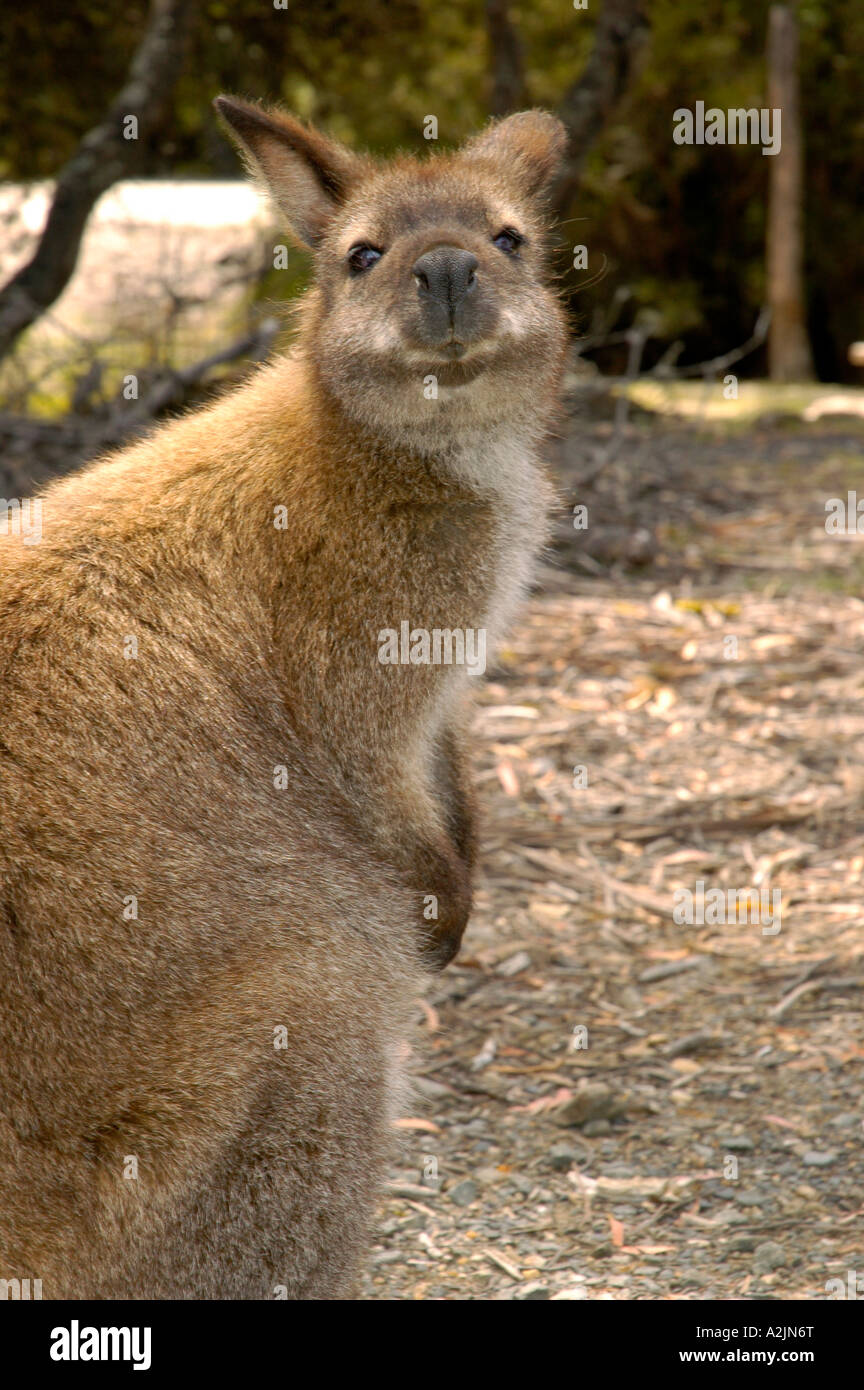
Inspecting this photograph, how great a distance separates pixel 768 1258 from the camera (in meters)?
3.67

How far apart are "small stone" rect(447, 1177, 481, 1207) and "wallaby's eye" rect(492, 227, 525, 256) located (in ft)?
8.27

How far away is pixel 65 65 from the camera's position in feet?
38.9

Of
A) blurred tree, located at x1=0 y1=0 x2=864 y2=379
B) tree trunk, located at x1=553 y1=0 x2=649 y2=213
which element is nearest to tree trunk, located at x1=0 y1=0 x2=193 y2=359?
blurred tree, located at x1=0 y1=0 x2=864 y2=379

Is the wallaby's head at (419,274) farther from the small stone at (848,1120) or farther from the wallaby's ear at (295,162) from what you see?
the small stone at (848,1120)

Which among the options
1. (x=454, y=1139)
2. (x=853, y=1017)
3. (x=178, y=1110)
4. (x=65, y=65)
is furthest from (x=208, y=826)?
(x=65, y=65)

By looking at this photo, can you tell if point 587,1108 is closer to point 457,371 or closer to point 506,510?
point 506,510

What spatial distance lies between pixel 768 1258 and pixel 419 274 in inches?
99.9

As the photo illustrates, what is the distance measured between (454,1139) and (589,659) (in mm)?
3627

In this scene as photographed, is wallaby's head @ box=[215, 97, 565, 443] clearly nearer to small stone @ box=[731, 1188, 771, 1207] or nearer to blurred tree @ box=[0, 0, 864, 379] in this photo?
small stone @ box=[731, 1188, 771, 1207]

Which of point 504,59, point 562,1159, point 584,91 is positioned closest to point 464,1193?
point 562,1159

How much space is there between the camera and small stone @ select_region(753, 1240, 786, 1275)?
3.64 m

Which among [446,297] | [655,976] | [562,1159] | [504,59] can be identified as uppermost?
[504,59]

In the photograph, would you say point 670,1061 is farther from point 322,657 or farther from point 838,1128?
point 322,657

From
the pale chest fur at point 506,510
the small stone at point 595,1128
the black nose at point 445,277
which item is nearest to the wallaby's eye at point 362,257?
the black nose at point 445,277
